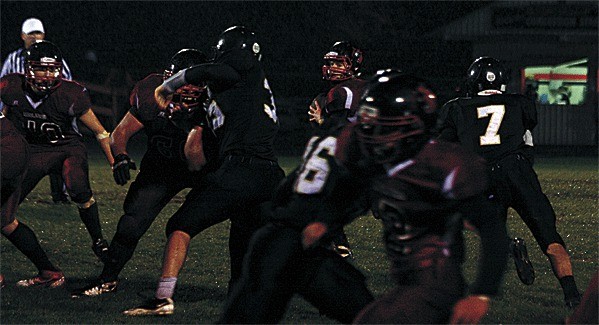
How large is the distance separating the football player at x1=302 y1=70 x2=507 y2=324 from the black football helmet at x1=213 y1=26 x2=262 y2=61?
198 cm

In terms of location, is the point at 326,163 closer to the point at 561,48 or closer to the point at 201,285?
the point at 201,285

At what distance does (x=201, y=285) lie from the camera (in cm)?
717

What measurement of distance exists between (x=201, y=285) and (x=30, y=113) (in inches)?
78.2

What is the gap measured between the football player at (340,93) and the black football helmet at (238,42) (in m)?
1.96

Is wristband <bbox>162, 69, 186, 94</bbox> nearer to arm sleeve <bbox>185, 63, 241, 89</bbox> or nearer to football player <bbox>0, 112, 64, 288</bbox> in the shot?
arm sleeve <bbox>185, 63, 241, 89</bbox>

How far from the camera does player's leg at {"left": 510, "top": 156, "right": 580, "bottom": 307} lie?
6605 millimetres

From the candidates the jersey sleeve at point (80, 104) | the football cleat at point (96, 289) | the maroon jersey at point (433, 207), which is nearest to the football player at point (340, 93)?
the jersey sleeve at point (80, 104)

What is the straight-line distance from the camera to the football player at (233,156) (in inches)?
224

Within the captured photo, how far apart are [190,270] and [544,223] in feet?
9.65

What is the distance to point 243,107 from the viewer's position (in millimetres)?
5816

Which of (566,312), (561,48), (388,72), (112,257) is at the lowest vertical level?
(561,48)

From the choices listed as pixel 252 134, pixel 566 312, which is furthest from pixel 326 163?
pixel 566 312

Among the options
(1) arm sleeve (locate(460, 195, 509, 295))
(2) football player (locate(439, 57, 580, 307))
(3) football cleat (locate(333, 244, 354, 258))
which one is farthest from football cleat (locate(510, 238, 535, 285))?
(1) arm sleeve (locate(460, 195, 509, 295))

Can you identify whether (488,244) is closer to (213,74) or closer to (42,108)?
(213,74)
